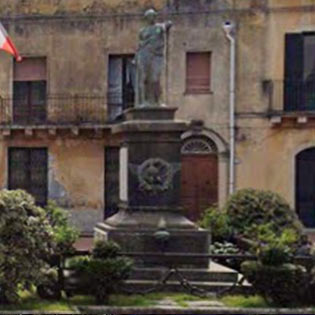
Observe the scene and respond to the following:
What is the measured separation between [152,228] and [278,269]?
2.59m

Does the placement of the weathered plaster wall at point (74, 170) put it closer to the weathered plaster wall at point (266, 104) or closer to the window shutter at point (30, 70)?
the window shutter at point (30, 70)

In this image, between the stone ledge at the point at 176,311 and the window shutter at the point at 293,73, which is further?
the window shutter at the point at 293,73

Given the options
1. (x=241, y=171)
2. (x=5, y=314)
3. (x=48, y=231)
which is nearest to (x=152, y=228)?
(x=48, y=231)

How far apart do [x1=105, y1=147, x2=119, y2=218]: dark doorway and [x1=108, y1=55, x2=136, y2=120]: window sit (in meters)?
1.25

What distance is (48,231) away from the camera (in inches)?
437

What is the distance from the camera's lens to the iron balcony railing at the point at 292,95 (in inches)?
981

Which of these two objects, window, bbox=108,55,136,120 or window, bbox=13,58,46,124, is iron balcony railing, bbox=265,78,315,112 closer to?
window, bbox=108,55,136,120

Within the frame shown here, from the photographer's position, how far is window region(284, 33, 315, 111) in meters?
24.9

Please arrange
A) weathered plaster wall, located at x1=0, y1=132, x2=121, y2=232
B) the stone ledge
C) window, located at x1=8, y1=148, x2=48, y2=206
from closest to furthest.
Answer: the stone ledge
weathered plaster wall, located at x1=0, y1=132, x2=121, y2=232
window, located at x1=8, y1=148, x2=48, y2=206

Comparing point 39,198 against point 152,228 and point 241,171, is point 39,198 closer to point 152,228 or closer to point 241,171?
point 241,171

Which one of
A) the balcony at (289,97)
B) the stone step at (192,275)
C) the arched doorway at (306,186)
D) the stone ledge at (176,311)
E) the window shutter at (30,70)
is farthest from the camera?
the window shutter at (30,70)

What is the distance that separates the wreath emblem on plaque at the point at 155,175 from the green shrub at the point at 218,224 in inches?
105

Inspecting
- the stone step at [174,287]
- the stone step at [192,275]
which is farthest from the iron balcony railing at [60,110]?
the stone step at [174,287]

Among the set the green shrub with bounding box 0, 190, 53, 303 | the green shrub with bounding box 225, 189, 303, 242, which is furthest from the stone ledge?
the green shrub with bounding box 225, 189, 303, 242
